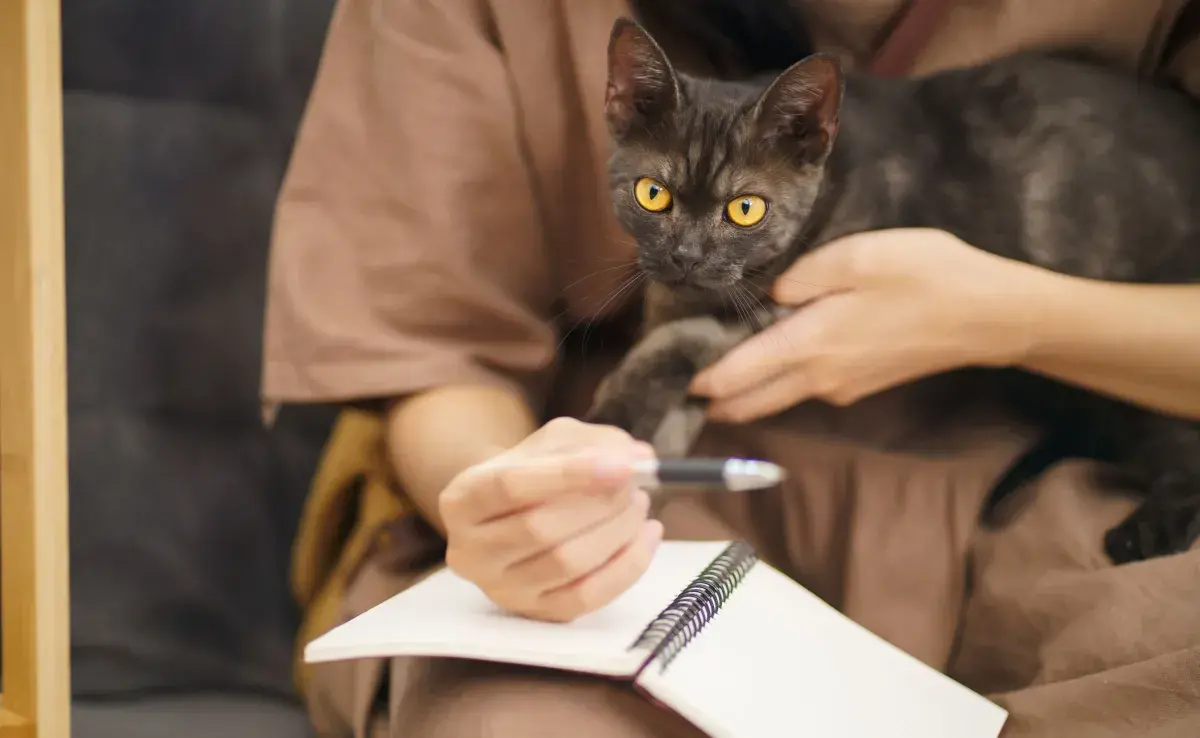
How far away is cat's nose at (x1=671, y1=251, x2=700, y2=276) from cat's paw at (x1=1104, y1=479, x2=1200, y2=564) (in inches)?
9.4

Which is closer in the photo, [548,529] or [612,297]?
[548,529]

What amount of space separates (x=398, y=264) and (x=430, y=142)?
0.07m

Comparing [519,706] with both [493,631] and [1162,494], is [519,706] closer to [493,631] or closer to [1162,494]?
[493,631]

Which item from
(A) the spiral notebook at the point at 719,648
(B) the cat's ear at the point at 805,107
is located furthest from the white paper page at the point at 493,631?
(B) the cat's ear at the point at 805,107

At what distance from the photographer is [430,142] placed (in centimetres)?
48

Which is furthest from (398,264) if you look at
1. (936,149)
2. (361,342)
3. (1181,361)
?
(1181,361)

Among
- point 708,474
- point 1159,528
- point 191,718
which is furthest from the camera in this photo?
point 191,718

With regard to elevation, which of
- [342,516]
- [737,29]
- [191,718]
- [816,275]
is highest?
[737,29]

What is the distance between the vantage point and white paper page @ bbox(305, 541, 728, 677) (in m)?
0.32

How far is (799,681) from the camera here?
35 centimetres

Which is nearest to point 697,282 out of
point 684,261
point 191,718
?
point 684,261

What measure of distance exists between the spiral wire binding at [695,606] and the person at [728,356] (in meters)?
0.06

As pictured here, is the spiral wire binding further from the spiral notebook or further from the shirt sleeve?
the shirt sleeve

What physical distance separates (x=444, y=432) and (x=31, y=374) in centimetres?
21
